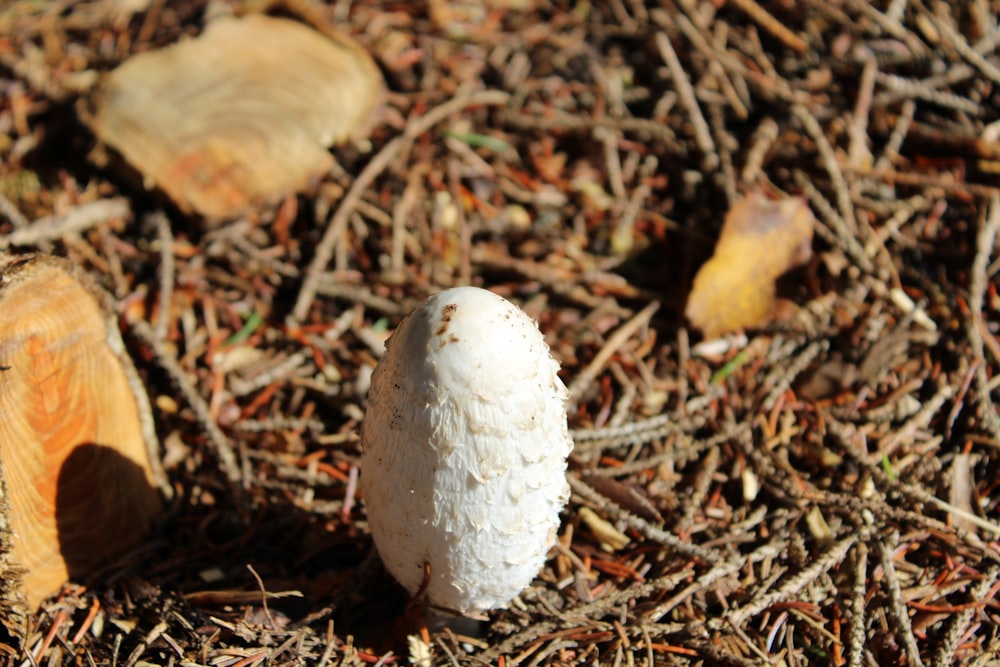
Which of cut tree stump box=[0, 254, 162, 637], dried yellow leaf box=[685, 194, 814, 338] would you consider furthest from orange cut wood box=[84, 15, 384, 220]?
dried yellow leaf box=[685, 194, 814, 338]

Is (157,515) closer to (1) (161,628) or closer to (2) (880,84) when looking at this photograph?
(1) (161,628)

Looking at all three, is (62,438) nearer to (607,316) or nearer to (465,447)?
(465,447)

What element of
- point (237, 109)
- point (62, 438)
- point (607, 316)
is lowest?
point (607, 316)

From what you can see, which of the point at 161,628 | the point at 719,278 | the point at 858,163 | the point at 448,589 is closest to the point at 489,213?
the point at 719,278

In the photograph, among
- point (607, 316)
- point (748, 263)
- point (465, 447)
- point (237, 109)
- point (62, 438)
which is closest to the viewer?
point (465, 447)

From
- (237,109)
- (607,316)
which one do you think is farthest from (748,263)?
(237,109)

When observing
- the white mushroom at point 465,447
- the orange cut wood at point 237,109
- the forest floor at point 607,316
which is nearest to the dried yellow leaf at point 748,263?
the forest floor at point 607,316

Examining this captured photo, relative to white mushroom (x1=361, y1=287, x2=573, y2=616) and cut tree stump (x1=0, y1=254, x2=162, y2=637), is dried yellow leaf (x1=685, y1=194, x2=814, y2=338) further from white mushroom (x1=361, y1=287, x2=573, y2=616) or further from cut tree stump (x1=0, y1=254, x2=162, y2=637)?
cut tree stump (x1=0, y1=254, x2=162, y2=637)
